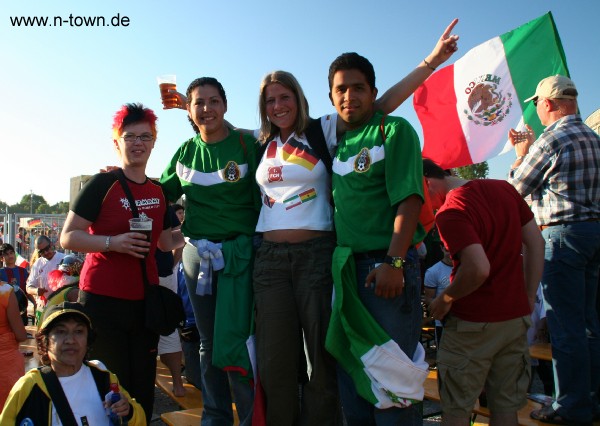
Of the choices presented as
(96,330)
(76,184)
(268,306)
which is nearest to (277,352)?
(268,306)

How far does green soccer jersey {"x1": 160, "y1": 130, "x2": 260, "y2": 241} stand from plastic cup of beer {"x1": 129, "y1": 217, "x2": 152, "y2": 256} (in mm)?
270

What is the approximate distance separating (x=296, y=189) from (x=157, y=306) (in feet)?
3.35

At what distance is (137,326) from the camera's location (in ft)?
9.95

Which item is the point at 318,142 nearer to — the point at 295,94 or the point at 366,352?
the point at 295,94

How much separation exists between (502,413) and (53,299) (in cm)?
367

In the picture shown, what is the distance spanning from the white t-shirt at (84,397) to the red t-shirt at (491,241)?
1.93m

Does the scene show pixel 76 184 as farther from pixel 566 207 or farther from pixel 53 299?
pixel 566 207

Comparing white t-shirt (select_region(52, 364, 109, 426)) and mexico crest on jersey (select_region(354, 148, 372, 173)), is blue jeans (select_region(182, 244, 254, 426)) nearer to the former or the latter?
white t-shirt (select_region(52, 364, 109, 426))

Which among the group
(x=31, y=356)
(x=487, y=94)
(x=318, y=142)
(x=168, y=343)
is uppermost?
(x=487, y=94)

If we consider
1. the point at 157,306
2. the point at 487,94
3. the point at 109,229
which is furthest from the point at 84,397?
the point at 487,94

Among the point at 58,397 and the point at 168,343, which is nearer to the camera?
the point at 58,397

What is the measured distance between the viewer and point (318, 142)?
291 cm

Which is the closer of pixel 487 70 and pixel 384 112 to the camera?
pixel 384 112

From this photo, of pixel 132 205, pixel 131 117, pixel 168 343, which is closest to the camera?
pixel 132 205
